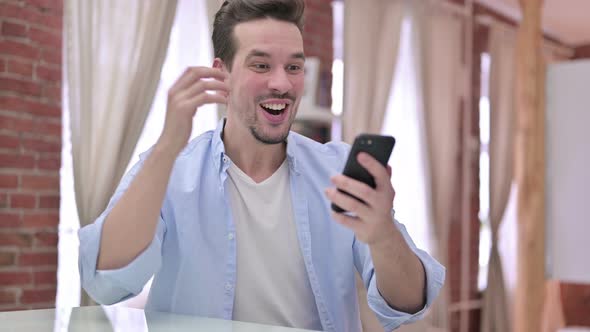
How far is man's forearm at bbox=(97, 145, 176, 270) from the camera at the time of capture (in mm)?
1409

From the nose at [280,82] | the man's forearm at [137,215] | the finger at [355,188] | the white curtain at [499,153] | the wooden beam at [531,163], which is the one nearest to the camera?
the finger at [355,188]

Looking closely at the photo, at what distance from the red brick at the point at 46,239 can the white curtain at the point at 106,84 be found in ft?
0.49

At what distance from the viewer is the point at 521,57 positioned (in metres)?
4.12

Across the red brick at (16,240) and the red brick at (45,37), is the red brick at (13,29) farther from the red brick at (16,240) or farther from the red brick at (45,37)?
the red brick at (16,240)

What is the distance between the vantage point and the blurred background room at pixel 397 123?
3068mm

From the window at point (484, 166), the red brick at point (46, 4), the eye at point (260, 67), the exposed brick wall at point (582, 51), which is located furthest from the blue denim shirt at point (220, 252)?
the exposed brick wall at point (582, 51)

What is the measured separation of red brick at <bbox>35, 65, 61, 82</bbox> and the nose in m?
1.72

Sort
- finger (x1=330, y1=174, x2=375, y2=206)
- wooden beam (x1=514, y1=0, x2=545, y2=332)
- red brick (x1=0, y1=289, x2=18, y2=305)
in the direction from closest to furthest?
finger (x1=330, y1=174, x2=375, y2=206) → red brick (x1=0, y1=289, x2=18, y2=305) → wooden beam (x1=514, y1=0, x2=545, y2=332)

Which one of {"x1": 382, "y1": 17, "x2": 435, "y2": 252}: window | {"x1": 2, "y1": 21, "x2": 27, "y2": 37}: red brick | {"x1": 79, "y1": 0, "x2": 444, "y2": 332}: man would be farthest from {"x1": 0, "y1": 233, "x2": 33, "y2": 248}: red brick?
{"x1": 382, "y1": 17, "x2": 435, "y2": 252}: window

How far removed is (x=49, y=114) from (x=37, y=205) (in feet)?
1.35

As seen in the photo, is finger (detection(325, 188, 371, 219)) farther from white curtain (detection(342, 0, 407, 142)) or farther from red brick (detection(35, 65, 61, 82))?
white curtain (detection(342, 0, 407, 142))

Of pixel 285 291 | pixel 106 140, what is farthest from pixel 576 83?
pixel 285 291

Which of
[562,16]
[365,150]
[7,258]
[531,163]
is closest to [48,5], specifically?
[7,258]

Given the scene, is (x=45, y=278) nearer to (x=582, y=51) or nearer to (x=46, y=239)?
(x=46, y=239)
